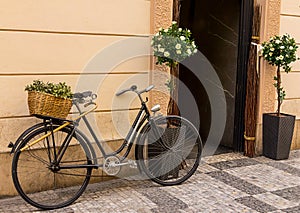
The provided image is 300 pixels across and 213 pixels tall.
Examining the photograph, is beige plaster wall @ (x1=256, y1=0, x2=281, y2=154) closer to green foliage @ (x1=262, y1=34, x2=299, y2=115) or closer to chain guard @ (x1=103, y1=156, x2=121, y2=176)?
green foliage @ (x1=262, y1=34, x2=299, y2=115)

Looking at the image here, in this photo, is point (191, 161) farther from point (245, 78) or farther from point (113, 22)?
point (113, 22)

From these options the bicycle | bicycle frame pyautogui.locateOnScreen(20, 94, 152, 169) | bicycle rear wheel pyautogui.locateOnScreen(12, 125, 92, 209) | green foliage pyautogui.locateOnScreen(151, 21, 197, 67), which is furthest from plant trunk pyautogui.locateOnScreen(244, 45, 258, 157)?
bicycle rear wheel pyautogui.locateOnScreen(12, 125, 92, 209)

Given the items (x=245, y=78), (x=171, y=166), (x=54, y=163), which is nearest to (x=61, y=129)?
(x=54, y=163)

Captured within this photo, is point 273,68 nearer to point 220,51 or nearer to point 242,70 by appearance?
point 242,70

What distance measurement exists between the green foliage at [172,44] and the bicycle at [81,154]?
1.29 ft

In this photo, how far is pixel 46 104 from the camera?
3.52 meters

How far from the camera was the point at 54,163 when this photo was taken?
3801mm

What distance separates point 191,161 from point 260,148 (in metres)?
1.25

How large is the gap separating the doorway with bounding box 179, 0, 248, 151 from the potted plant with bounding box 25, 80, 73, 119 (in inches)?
117

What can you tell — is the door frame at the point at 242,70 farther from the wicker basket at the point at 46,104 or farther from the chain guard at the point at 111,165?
the wicker basket at the point at 46,104

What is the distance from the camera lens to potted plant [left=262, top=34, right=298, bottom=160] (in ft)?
17.2

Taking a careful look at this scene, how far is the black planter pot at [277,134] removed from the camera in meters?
5.35

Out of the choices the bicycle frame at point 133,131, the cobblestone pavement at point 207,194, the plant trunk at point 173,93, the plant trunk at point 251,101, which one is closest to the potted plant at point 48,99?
the bicycle frame at point 133,131

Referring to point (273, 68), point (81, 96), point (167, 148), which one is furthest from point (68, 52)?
point (273, 68)
